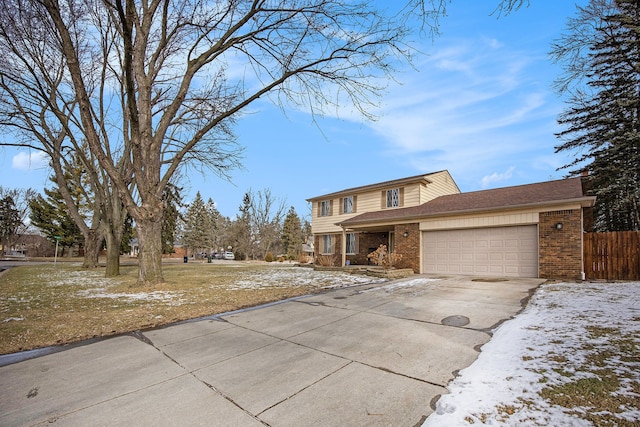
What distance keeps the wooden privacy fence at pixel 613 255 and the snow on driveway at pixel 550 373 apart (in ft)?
20.4

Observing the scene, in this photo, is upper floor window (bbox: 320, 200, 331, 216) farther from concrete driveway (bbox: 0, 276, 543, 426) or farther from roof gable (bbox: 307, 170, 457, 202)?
concrete driveway (bbox: 0, 276, 543, 426)

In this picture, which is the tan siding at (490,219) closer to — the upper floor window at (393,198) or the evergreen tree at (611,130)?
the upper floor window at (393,198)

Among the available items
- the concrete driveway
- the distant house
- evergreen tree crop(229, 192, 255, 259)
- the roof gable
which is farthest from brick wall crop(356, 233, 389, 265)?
evergreen tree crop(229, 192, 255, 259)

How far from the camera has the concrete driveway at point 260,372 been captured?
2.62 m

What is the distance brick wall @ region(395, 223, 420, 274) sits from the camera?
45.1 ft

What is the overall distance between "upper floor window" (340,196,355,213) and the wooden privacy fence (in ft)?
38.8

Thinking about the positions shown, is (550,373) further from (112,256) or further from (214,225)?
(214,225)

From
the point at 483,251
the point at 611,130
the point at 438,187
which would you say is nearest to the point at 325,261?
the point at 438,187

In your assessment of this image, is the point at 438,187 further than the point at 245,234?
No

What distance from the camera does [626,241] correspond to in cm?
998

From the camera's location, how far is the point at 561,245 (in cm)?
1024

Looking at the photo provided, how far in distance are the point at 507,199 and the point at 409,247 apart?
4.37m

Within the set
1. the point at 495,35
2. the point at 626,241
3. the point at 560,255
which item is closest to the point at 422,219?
the point at 560,255

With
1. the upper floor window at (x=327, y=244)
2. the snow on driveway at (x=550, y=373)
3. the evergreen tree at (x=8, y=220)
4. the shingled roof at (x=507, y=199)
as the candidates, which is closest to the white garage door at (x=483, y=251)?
the shingled roof at (x=507, y=199)
